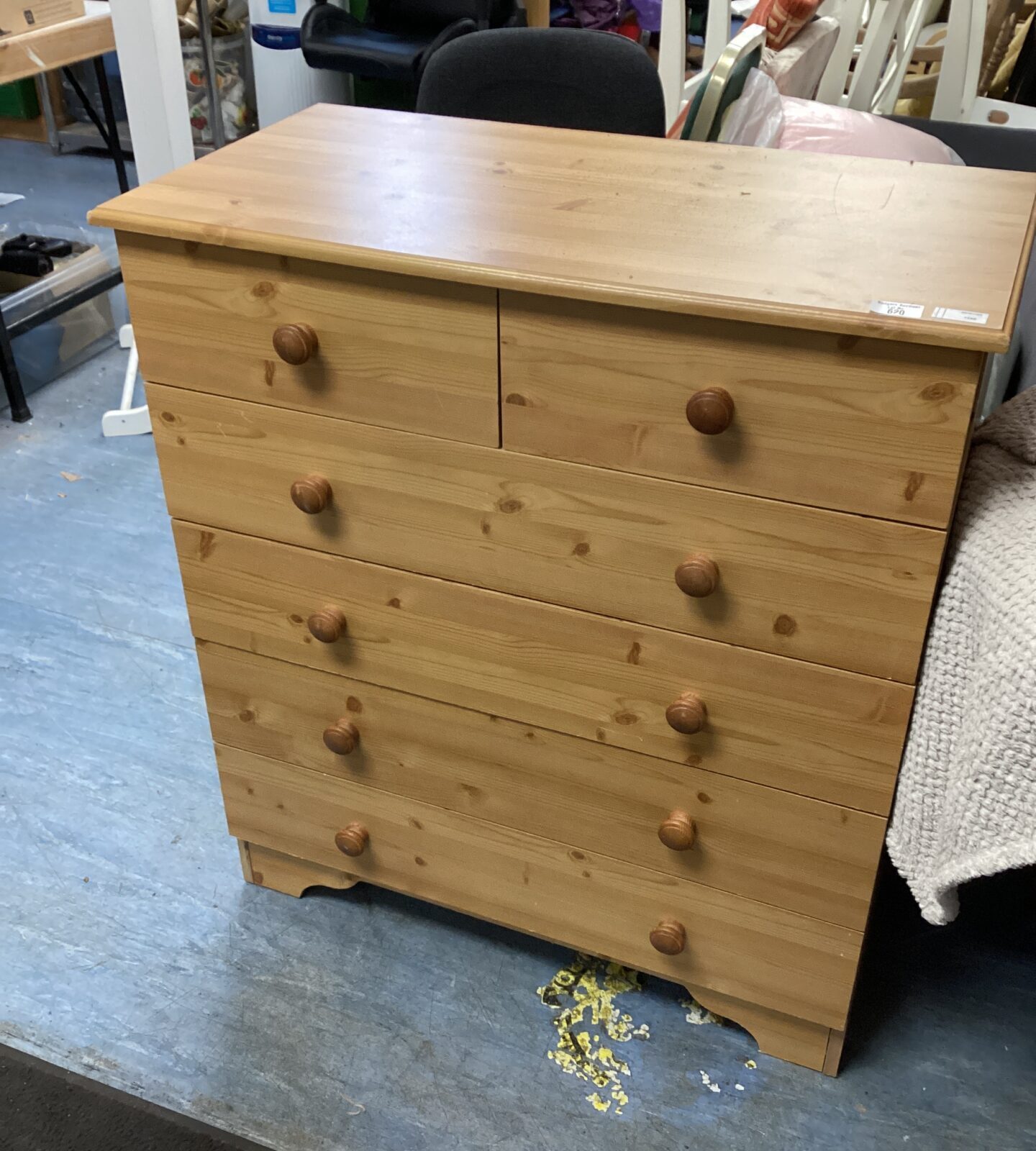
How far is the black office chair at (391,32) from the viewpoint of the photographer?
306 cm

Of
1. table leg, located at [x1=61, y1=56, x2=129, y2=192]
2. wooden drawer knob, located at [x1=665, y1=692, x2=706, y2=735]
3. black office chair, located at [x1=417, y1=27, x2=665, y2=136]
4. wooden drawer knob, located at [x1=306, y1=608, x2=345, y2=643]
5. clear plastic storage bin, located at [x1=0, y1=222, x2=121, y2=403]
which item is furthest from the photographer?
table leg, located at [x1=61, y1=56, x2=129, y2=192]

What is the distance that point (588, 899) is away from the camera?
1.29m

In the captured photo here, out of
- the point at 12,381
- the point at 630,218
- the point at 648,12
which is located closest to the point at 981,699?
the point at 630,218

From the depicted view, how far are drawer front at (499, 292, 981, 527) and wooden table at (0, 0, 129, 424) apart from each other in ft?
5.96

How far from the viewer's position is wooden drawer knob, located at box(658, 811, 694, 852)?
1149mm

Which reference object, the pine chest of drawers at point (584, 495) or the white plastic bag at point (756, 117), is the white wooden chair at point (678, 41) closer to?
the white plastic bag at point (756, 117)

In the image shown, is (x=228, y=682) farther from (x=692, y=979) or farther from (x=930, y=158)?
(x=930, y=158)

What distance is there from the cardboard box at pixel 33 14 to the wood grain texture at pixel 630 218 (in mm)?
1554

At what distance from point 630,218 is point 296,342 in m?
0.33

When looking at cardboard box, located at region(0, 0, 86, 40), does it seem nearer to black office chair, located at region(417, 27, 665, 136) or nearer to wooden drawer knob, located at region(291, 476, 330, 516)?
black office chair, located at region(417, 27, 665, 136)

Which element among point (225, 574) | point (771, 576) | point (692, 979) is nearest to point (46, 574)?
point (225, 574)

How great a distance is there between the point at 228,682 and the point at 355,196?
1.95ft

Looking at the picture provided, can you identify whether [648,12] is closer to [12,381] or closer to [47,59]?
[47,59]

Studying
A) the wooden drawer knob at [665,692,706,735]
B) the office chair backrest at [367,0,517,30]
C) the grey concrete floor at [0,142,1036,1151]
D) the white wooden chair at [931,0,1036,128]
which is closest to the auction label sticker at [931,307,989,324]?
the wooden drawer knob at [665,692,706,735]
